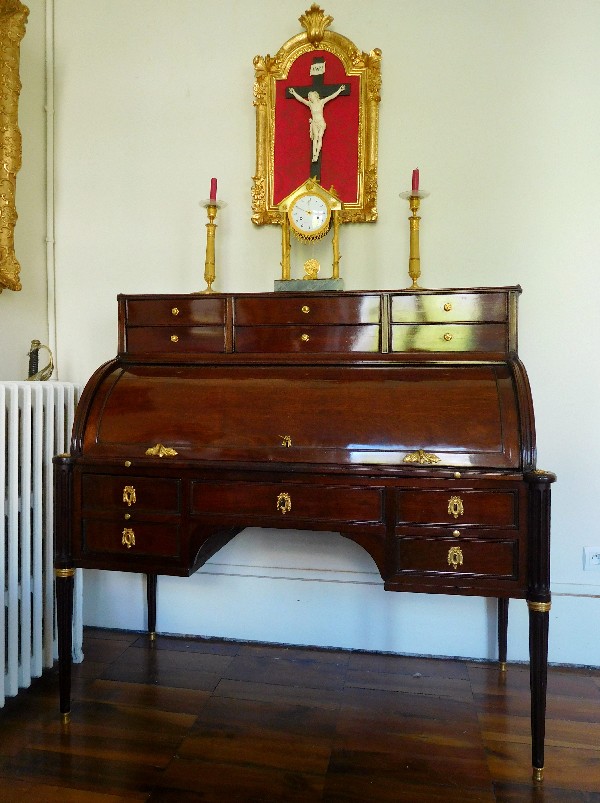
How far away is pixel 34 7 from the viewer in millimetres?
2842

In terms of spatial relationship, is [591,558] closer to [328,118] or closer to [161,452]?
[161,452]

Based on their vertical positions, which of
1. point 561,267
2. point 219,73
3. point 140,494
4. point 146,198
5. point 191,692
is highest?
point 219,73

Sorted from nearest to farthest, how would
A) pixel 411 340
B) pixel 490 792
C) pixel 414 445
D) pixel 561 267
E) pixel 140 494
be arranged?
pixel 490 792 < pixel 414 445 < pixel 140 494 < pixel 411 340 < pixel 561 267

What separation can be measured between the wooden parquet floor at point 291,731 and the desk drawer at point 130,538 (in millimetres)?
607

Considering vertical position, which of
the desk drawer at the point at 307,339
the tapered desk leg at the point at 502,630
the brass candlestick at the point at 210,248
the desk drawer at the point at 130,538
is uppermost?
the brass candlestick at the point at 210,248

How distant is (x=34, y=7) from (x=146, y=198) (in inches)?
42.4

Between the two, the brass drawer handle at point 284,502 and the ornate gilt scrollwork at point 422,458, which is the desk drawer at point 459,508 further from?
the brass drawer handle at point 284,502

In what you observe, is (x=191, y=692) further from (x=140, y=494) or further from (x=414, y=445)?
(x=414, y=445)

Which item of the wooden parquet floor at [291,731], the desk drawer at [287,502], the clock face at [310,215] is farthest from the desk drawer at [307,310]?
the wooden parquet floor at [291,731]

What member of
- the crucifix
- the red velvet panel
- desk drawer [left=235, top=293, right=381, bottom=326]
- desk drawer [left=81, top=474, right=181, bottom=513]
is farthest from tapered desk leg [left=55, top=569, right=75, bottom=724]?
the crucifix

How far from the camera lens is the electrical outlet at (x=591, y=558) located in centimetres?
252

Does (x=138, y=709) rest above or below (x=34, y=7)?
below

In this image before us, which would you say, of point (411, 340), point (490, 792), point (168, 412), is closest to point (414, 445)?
point (411, 340)

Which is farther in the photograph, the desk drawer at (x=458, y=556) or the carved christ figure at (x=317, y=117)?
the carved christ figure at (x=317, y=117)
